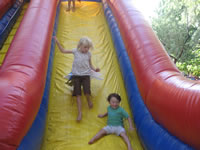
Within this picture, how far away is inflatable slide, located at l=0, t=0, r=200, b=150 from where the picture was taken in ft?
5.01

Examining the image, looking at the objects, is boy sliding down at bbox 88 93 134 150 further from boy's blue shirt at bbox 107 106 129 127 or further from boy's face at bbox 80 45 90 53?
boy's face at bbox 80 45 90 53

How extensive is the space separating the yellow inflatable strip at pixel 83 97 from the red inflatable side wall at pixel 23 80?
40 cm

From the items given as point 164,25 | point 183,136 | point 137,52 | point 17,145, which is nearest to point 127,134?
point 183,136

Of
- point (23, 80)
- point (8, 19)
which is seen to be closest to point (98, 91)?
point (23, 80)

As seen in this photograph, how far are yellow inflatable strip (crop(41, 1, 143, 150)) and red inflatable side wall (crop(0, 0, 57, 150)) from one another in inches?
15.8

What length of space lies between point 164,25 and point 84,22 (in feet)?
20.7

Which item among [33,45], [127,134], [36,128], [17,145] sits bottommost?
[127,134]

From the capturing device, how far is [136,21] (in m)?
3.10

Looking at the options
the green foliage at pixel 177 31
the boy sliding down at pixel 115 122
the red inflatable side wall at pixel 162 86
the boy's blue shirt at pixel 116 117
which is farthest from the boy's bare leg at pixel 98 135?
the green foliage at pixel 177 31

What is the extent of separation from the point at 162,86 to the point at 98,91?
998 millimetres

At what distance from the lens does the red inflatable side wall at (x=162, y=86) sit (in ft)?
4.85

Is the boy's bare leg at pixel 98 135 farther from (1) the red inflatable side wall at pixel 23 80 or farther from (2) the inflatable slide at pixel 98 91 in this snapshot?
(1) the red inflatable side wall at pixel 23 80

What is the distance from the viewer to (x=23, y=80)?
1759mm

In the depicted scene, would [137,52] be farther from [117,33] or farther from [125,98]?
[117,33]
